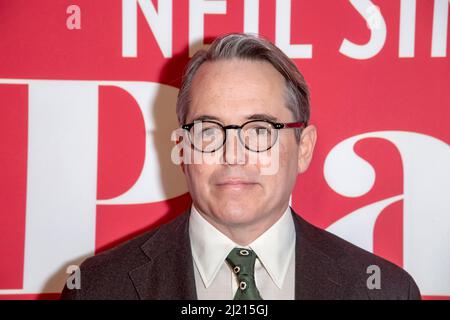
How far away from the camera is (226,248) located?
1646mm

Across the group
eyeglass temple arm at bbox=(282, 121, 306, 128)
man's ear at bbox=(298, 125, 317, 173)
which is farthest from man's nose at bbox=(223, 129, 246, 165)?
man's ear at bbox=(298, 125, 317, 173)

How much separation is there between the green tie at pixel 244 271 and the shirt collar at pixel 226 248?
0.02 m

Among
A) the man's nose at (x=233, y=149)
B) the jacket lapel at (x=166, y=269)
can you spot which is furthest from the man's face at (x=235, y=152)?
the jacket lapel at (x=166, y=269)

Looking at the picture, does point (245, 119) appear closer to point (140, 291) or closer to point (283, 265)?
point (283, 265)

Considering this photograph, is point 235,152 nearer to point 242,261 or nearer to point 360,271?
point 242,261

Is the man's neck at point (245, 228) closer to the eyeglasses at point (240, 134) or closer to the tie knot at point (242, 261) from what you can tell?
the tie knot at point (242, 261)

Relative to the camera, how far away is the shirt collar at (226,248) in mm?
1631

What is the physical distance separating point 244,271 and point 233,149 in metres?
0.36

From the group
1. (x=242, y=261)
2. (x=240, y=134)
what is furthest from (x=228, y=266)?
(x=240, y=134)

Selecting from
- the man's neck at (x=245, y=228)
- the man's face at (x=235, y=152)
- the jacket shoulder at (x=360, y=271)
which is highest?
the man's face at (x=235, y=152)

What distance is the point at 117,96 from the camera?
204 centimetres

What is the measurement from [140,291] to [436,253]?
1.14 metres

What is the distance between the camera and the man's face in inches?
62.2

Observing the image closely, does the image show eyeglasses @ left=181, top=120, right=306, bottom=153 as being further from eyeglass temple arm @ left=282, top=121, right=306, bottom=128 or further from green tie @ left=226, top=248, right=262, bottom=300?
green tie @ left=226, top=248, right=262, bottom=300
